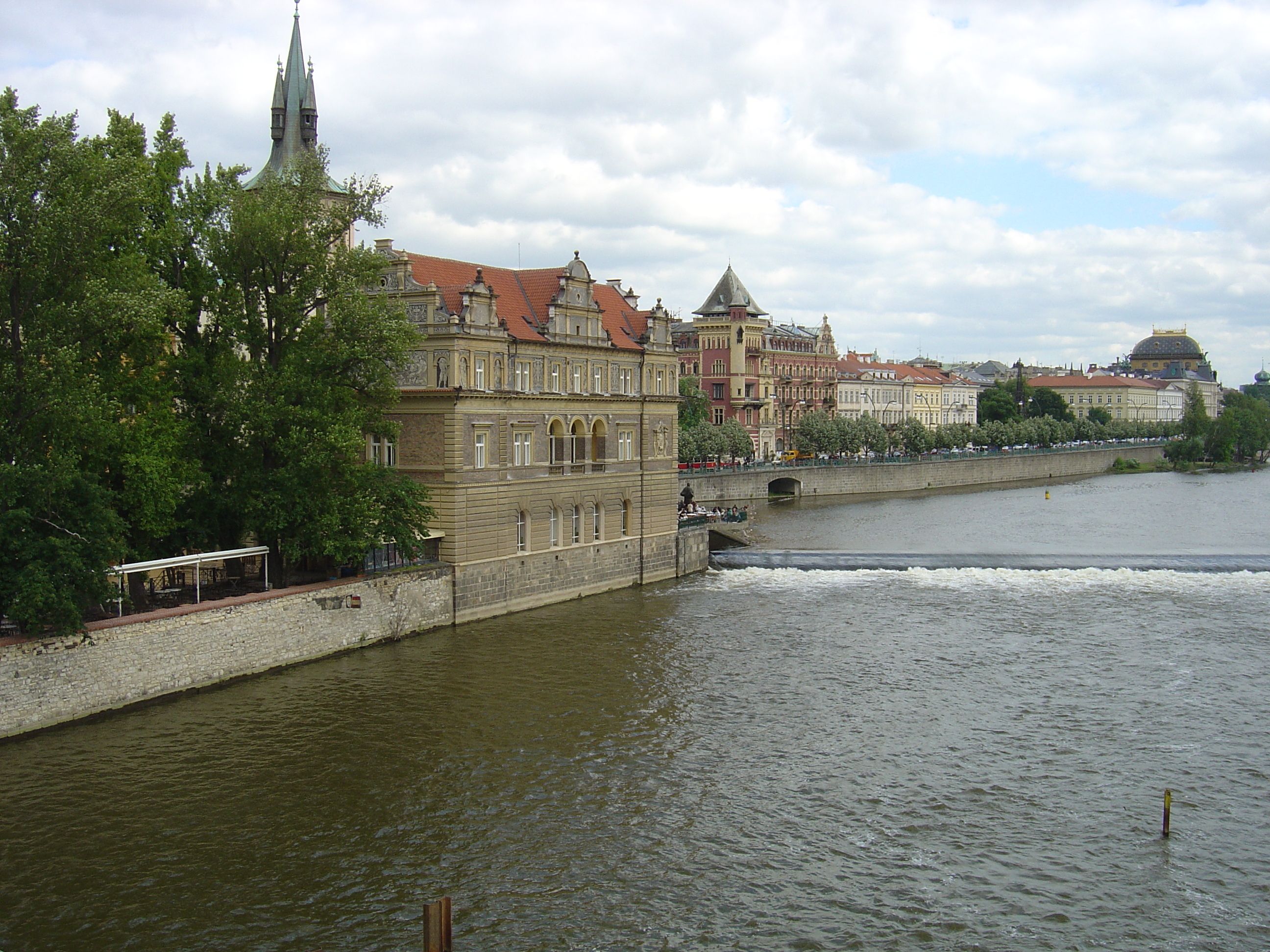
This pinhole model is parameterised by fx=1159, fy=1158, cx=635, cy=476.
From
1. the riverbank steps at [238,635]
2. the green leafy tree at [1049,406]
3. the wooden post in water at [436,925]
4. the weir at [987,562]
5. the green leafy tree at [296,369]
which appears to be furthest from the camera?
the green leafy tree at [1049,406]

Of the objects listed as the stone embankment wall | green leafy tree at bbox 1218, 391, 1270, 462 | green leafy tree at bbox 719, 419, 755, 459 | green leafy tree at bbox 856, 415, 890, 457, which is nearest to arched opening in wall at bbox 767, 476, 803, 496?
the stone embankment wall

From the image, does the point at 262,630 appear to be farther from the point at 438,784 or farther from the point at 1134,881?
the point at 1134,881

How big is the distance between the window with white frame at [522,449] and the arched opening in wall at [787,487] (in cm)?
5792

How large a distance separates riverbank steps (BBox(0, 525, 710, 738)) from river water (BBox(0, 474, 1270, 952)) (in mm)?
790

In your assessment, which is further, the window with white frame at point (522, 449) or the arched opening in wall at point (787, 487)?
the arched opening in wall at point (787, 487)

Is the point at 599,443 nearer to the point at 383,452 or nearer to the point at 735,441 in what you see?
the point at 383,452

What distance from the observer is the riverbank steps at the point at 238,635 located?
93.5 ft

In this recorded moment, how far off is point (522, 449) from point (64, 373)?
62.4 feet

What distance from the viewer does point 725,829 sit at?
24.0 meters

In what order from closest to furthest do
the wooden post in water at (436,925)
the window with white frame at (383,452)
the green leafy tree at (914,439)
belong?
the wooden post in water at (436,925) → the window with white frame at (383,452) → the green leafy tree at (914,439)

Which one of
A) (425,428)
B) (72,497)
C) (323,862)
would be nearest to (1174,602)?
(425,428)

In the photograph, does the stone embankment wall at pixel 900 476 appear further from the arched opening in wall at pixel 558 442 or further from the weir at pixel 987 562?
the arched opening in wall at pixel 558 442

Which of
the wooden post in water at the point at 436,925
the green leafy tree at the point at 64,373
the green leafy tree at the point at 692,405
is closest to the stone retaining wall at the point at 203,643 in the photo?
the green leafy tree at the point at 64,373

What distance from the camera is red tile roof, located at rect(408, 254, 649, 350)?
44.8m
